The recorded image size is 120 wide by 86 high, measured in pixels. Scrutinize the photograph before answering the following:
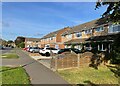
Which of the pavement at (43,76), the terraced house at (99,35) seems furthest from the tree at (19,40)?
the pavement at (43,76)

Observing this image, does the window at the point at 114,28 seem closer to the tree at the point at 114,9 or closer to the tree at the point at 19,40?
the tree at the point at 114,9

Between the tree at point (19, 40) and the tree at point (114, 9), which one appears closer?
the tree at point (114, 9)

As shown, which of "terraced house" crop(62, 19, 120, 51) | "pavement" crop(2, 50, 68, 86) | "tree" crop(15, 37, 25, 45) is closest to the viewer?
"pavement" crop(2, 50, 68, 86)

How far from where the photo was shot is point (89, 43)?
39531 mm

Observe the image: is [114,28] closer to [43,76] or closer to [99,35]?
[99,35]

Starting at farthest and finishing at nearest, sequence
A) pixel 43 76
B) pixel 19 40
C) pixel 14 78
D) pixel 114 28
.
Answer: pixel 19 40
pixel 114 28
pixel 43 76
pixel 14 78

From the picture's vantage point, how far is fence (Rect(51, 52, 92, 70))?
18.1m

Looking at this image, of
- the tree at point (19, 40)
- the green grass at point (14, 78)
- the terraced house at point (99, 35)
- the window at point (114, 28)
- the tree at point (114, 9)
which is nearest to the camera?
the green grass at point (14, 78)

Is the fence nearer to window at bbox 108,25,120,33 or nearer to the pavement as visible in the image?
the pavement

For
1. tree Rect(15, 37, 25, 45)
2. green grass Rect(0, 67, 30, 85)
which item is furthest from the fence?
tree Rect(15, 37, 25, 45)

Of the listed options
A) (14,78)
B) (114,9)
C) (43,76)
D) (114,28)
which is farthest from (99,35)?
(14,78)

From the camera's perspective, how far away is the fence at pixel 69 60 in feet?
59.3

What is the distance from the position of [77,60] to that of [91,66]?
4.63 ft

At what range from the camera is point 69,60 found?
18.7 m
